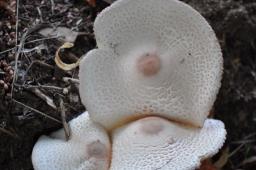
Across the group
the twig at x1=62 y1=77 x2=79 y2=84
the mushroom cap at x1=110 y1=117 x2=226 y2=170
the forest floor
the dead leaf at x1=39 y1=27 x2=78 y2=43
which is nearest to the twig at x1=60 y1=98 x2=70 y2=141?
the forest floor

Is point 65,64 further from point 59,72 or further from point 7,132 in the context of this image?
point 7,132

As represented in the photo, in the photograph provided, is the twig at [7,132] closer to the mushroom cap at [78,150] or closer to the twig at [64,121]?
the mushroom cap at [78,150]

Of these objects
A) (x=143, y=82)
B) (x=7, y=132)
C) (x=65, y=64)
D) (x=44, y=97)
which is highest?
(x=143, y=82)

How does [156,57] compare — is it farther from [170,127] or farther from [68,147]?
[68,147]

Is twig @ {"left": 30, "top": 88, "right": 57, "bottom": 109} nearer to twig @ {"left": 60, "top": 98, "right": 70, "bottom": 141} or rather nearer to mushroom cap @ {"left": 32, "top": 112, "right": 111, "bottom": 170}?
twig @ {"left": 60, "top": 98, "right": 70, "bottom": 141}

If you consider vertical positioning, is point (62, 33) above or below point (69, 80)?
above

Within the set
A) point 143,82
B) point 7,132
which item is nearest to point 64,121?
point 7,132

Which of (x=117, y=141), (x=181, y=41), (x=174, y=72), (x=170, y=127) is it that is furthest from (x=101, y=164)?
(x=181, y=41)
